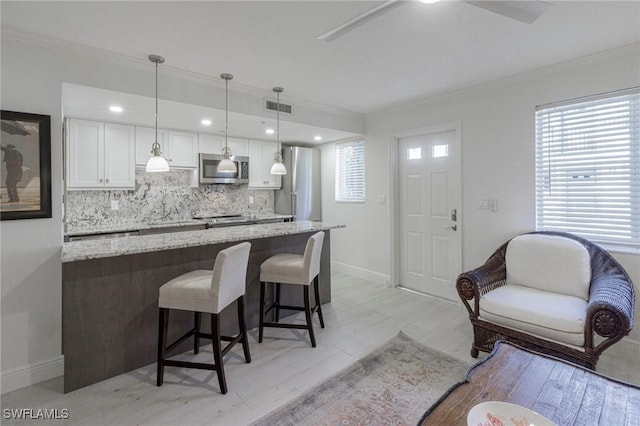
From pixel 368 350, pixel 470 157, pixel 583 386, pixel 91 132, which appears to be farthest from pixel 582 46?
pixel 91 132

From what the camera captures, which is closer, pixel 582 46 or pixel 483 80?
pixel 582 46

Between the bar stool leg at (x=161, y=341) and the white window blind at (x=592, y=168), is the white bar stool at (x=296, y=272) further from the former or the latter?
the white window blind at (x=592, y=168)

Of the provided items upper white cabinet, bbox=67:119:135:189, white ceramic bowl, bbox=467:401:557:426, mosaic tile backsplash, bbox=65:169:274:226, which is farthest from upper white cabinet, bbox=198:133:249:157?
white ceramic bowl, bbox=467:401:557:426

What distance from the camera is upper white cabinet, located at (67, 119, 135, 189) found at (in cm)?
354

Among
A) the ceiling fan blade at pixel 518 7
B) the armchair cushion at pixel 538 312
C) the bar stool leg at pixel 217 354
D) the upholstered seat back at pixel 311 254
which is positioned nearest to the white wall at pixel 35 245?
the bar stool leg at pixel 217 354

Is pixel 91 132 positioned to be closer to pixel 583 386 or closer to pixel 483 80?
pixel 483 80

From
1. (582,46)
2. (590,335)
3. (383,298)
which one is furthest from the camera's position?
(383,298)

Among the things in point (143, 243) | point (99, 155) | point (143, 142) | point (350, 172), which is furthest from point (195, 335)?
point (350, 172)

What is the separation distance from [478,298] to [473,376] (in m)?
1.23

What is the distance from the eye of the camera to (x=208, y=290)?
2127 mm

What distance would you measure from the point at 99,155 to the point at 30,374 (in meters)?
2.43

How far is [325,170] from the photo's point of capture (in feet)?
18.4

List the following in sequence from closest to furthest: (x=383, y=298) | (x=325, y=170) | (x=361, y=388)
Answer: (x=361, y=388) < (x=383, y=298) < (x=325, y=170)

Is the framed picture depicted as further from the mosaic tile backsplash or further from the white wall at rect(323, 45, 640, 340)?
the white wall at rect(323, 45, 640, 340)
